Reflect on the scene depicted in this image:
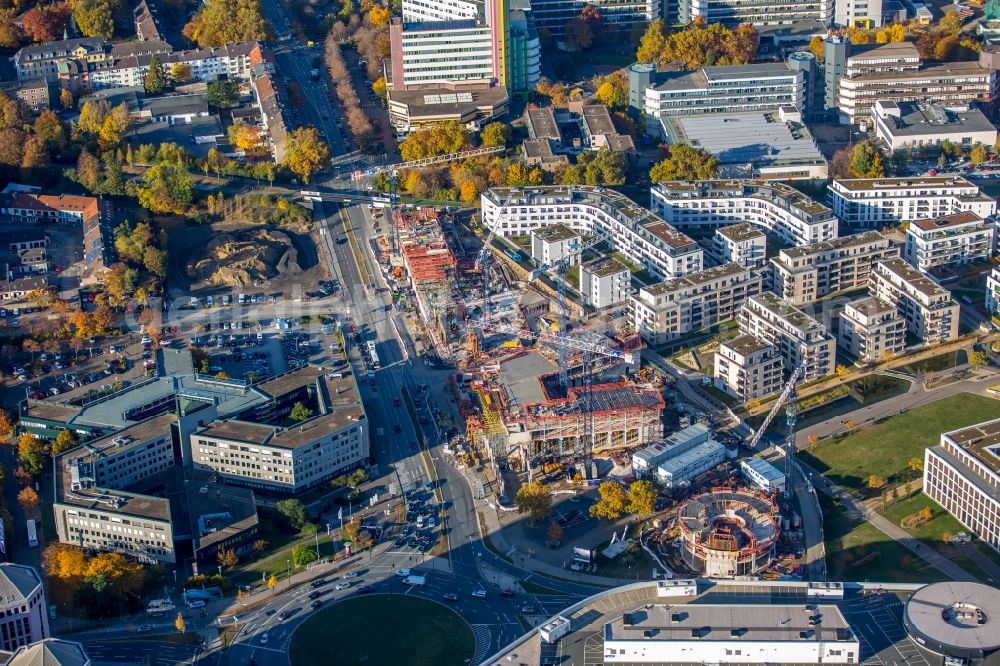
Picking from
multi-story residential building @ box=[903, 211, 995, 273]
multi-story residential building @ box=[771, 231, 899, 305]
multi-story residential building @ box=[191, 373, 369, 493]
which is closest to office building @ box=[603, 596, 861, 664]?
multi-story residential building @ box=[191, 373, 369, 493]

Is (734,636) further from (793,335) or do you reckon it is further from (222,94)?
(222,94)

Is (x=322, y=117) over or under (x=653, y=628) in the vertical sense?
over

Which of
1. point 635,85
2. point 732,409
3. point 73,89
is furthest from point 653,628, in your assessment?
point 73,89

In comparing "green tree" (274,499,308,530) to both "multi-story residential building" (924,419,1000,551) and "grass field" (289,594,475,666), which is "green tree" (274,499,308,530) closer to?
"grass field" (289,594,475,666)

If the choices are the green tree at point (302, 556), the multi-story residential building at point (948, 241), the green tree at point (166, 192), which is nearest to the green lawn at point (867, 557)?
the green tree at point (302, 556)

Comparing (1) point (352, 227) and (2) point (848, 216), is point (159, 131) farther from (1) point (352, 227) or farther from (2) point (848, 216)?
(2) point (848, 216)

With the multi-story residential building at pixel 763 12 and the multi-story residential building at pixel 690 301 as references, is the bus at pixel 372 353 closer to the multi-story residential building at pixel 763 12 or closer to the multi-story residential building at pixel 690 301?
the multi-story residential building at pixel 690 301

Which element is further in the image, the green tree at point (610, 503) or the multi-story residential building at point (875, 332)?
the multi-story residential building at point (875, 332)
